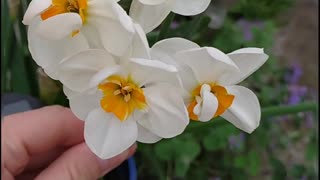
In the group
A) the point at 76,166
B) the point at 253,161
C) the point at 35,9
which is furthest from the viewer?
the point at 253,161

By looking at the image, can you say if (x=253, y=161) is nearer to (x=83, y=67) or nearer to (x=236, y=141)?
(x=236, y=141)

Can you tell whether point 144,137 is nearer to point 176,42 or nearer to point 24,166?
point 176,42

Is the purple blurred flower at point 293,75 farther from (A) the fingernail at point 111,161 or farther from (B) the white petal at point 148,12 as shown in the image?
(B) the white petal at point 148,12

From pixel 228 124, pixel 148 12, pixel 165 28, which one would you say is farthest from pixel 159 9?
pixel 228 124

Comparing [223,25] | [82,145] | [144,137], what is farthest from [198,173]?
[144,137]

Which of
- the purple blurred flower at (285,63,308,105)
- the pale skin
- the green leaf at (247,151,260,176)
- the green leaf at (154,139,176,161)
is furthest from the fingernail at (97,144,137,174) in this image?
the purple blurred flower at (285,63,308,105)

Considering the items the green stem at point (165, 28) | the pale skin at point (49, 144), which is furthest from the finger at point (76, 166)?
the green stem at point (165, 28)

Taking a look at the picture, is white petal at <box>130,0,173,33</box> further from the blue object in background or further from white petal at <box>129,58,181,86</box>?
the blue object in background
